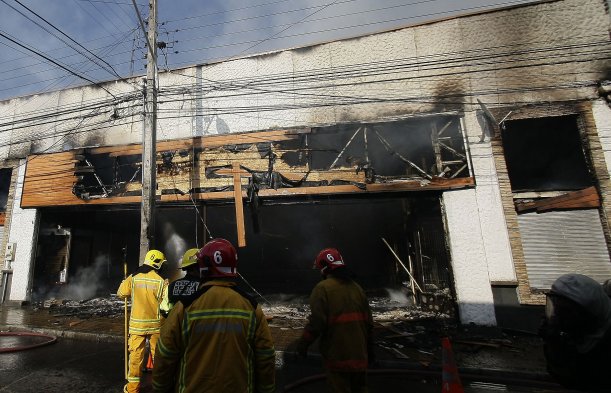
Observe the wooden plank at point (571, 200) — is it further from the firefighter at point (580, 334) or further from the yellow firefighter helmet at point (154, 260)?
the yellow firefighter helmet at point (154, 260)

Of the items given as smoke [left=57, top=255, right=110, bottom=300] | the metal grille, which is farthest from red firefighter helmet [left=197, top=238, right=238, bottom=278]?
smoke [left=57, top=255, right=110, bottom=300]

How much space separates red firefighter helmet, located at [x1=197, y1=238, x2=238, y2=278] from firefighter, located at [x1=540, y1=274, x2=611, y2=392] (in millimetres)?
2041

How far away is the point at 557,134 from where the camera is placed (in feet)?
32.9

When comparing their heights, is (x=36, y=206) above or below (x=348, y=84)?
below

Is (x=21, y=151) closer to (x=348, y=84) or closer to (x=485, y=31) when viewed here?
(x=348, y=84)

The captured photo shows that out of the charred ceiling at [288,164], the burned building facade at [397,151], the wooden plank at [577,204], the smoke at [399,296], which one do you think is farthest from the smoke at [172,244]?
the wooden plank at [577,204]

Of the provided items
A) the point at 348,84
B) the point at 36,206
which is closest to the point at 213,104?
the point at 348,84

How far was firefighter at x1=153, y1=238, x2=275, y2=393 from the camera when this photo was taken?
77.3 inches

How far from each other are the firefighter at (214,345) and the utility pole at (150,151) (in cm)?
757

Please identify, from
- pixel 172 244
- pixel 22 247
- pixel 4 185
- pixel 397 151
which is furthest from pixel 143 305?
pixel 4 185

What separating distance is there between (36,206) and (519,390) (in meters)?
16.4

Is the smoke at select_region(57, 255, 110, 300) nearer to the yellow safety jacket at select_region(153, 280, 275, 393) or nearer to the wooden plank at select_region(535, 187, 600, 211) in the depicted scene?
the yellow safety jacket at select_region(153, 280, 275, 393)

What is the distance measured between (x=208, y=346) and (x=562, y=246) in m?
10.4

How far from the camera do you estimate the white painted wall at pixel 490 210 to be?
8758 millimetres
